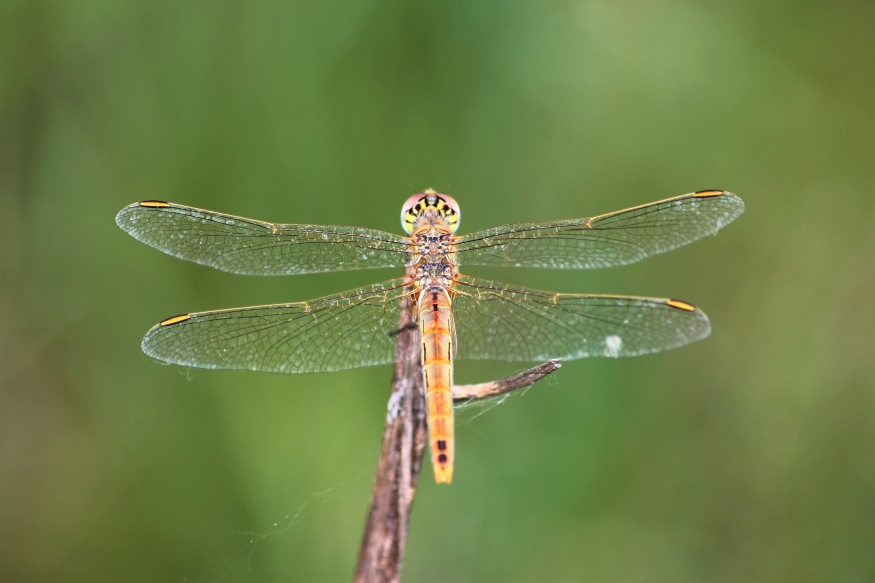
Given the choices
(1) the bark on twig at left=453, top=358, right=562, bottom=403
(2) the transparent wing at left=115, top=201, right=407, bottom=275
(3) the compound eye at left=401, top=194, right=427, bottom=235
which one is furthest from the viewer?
(3) the compound eye at left=401, top=194, right=427, bottom=235

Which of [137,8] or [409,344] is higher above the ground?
[137,8]

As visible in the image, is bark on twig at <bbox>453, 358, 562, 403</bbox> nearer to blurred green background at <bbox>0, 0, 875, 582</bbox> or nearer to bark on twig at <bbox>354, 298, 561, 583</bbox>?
bark on twig at <bbox>354, 298, 561, 583</bbox>

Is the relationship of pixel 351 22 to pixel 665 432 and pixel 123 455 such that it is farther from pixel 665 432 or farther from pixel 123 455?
pixel 665 432

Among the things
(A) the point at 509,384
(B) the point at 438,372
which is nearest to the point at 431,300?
(B) the point at 438,372

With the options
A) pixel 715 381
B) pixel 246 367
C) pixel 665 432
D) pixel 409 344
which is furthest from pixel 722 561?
pixel 246 367

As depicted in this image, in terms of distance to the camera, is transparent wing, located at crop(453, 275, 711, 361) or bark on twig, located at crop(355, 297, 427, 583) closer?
bark on twig, located at crop(355, 297, 427, 583)

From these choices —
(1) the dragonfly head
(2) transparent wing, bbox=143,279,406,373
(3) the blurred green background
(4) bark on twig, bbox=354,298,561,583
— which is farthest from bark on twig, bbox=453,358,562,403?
(1) the dragonfly head

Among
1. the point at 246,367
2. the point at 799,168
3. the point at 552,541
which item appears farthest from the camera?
the point at 799,168
